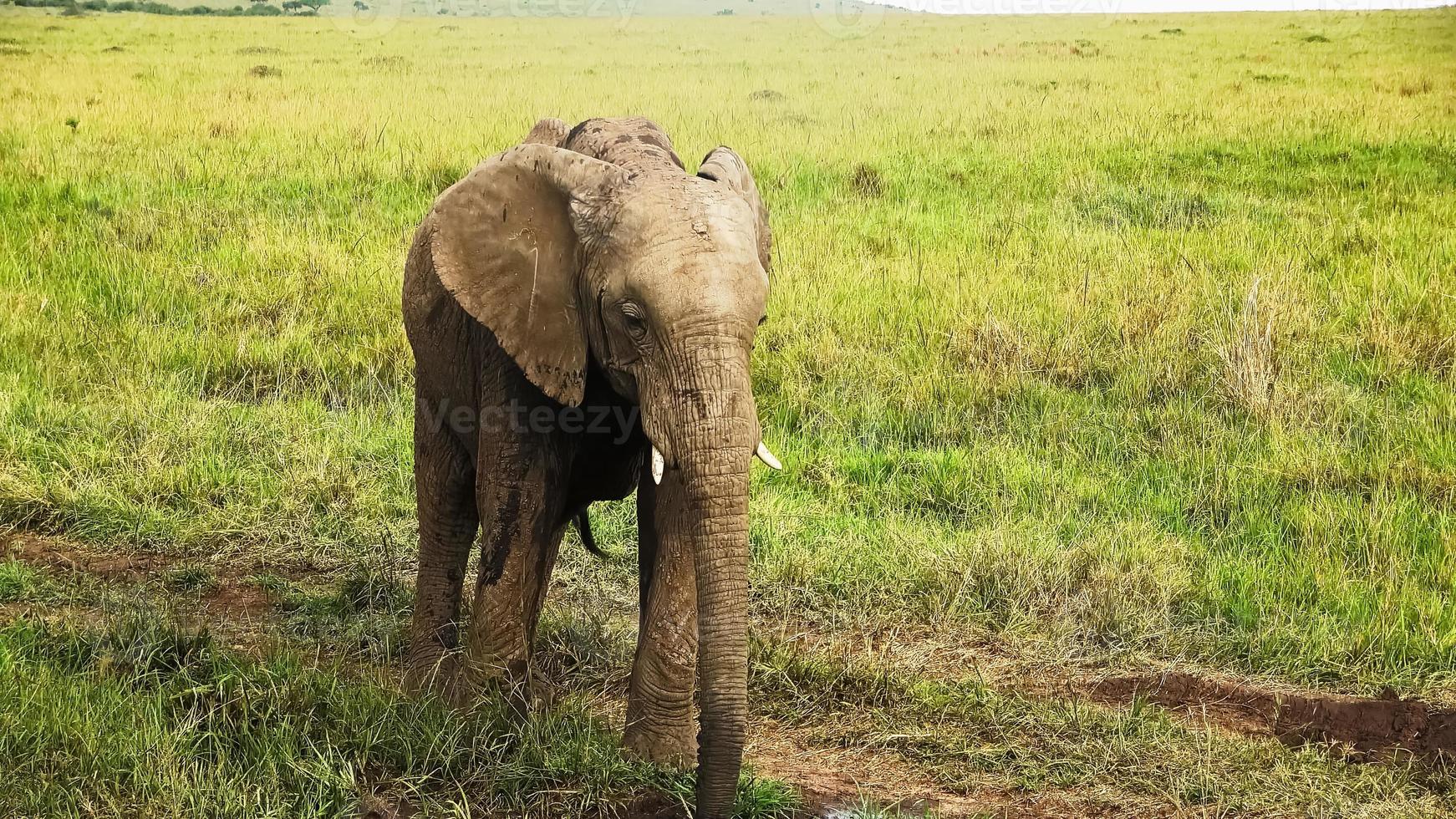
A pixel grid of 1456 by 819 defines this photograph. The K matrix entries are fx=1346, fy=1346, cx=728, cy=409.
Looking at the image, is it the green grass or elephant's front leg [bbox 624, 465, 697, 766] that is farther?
elephant's front leg [bbox 624, 465, 697, 766]

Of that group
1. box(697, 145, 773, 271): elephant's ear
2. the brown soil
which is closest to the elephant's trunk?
box(697, 145, 773, 271): elephant's ear

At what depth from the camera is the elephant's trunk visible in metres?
3.20

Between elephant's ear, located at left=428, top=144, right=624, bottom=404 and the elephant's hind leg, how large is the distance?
0.98m

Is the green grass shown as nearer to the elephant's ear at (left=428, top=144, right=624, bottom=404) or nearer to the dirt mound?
the elephant's ear at (left=428, top=144, right=624, bottom=404)

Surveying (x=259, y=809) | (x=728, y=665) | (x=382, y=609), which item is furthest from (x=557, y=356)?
(x=382, y=609)

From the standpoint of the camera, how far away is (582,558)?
5.73 m

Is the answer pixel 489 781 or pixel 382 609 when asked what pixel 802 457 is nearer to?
pixel 382 609

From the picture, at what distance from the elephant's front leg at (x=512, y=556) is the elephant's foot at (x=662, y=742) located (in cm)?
36

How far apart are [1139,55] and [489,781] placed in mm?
22365

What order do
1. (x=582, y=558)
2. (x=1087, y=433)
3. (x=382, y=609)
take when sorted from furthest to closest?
1. (x=1087, y=433)
2. (x=582, y=558)
3. (x=382, y=609)

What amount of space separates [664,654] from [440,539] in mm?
1121
